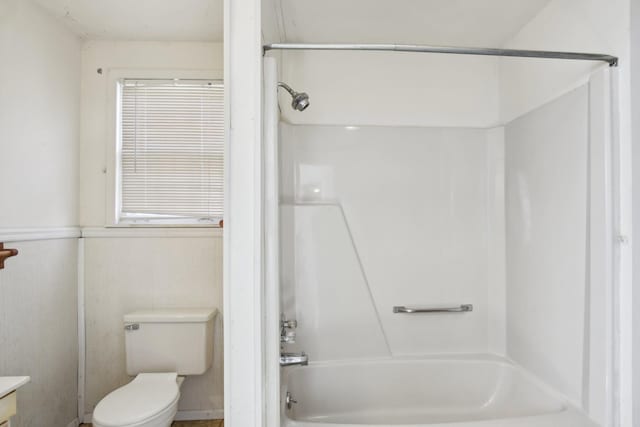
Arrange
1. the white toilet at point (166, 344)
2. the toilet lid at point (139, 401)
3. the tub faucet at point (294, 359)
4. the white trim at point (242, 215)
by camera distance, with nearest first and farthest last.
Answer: the white trim at point (242, 215)
the tub faucet at point (294, 359)
the toilet lid at point (139, 401)
the white toilet at point (166, 344)

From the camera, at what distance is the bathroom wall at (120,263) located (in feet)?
7.04

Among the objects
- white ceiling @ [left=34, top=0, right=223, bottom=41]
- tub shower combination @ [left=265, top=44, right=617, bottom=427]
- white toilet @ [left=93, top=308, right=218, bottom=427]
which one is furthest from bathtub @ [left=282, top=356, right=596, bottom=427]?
white ceiling @ [left=34, top=0, right=223, bottom=41]

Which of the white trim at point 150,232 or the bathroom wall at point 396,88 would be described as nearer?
the bathroom wall at point 396,88

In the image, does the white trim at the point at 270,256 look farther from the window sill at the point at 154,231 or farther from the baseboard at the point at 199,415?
the baseboard at the point at 199,415

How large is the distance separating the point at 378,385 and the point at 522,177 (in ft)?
4.64

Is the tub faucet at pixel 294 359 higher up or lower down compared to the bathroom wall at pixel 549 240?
lower down

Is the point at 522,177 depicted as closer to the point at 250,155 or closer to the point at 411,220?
the point at 411,220

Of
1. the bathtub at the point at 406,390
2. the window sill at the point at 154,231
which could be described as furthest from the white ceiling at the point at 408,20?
the bathtub at the point at 406,390

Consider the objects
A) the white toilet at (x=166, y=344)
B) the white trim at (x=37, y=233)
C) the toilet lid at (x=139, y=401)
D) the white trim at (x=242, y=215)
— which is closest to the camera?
the white trim at (x=242, y=215)

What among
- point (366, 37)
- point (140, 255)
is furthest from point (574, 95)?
point (140, 255)

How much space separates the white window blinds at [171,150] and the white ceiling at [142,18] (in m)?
0.28

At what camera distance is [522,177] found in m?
1.86

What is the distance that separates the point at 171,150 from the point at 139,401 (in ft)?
4.80

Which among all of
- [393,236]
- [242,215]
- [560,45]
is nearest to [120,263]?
[242,215]
